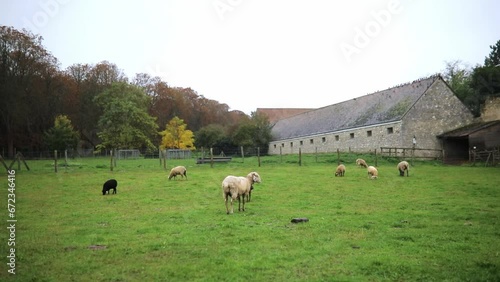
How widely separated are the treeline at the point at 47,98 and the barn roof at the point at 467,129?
29528 millimetres

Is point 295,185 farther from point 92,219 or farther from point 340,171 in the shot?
point 92,219

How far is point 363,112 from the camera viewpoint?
48.1m

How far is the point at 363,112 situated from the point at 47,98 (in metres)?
51.6

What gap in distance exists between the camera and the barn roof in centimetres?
3647

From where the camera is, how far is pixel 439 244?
26.3ft

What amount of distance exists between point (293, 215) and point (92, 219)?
6.55 metres

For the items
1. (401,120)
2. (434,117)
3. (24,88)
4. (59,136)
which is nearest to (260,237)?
(401,120)

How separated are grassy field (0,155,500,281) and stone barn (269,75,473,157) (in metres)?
24.7

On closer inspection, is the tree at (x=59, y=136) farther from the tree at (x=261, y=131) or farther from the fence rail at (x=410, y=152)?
the fence rail at (x=410, y=152)

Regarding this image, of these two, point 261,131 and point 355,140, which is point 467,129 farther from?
point 261,131

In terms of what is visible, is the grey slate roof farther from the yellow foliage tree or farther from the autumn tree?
the autumn tree

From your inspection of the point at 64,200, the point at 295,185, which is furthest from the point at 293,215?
the point at 64,200

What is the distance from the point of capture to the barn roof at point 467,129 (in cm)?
3647

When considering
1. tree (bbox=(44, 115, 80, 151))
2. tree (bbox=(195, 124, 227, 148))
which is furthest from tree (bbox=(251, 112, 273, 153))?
tree (bbox=(44, 115, 80, 151))
